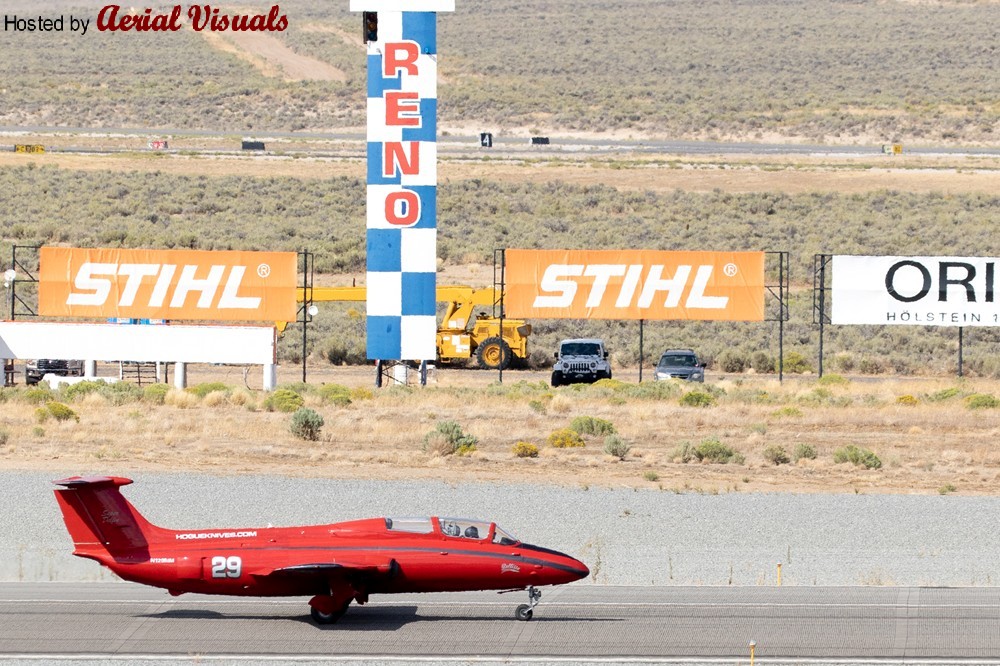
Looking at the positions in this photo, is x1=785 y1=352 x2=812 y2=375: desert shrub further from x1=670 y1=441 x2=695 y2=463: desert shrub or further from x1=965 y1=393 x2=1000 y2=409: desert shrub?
x1=670 y1=441 x2=695 y2=463: desert shrub

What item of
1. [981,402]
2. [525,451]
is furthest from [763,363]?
[525,451]

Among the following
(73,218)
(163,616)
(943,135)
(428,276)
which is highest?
(943,135)

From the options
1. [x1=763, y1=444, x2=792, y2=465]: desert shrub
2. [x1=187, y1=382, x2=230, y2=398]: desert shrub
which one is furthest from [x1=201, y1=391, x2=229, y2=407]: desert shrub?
[x1=763, y1=444, x2=792, y2=465]: desert shrub

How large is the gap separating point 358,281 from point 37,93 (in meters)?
74.3

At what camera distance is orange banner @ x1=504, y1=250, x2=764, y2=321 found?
134ft

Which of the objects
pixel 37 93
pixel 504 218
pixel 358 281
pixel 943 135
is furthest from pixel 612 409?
pixel 37 93

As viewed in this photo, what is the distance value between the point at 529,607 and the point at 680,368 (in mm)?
26427

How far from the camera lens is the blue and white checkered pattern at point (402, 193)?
119ft

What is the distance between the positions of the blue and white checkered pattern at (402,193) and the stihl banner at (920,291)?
1169 centimetres

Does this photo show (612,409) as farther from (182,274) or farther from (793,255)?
(793,255)

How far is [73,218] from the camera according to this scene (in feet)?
243

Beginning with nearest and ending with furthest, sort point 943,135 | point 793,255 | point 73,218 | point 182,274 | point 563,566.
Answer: point 563,566 < point 182,274 < point 793,255 < point 73,218 < point 943,135

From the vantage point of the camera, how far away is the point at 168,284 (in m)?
40.6

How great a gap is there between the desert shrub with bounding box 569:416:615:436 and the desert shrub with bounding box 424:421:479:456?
9.98ft
